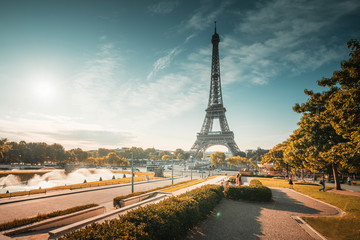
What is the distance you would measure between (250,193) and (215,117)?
5530 centimetres

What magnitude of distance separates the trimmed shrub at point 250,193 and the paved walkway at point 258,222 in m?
0.97

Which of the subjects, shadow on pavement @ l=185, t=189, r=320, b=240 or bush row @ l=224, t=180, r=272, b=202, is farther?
bush row @ l=224, t=180, r=272, b=202

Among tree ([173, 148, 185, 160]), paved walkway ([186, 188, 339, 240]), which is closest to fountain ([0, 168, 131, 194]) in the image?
paved walkway ([186, 188, 339, 240])

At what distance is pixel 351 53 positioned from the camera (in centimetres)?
1003

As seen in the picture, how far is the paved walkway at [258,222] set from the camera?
8.53 metres

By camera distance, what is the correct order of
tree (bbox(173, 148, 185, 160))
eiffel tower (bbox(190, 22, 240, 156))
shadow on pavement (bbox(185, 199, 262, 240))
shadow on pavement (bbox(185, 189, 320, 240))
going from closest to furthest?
shadow on pavement (bbox(185, 199, 262, 240))
shadow on pavement (bbox(185, 189, 320, 240))
eiffel tower (bbox(190, 22, 240, 156))
tree (bbox(173, 148, 185, 160))

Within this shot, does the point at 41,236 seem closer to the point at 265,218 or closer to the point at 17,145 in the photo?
the point at 265,218

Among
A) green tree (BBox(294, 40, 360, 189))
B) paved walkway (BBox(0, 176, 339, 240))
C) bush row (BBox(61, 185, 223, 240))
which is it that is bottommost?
paved walkway (BBox(0, 176, 339, 240))

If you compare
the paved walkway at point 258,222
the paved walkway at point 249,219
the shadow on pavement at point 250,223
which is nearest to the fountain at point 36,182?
the paved walkway at point 249,219

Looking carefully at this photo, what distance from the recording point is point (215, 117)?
70.6 meters

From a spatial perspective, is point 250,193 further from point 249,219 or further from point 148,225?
point 148,225

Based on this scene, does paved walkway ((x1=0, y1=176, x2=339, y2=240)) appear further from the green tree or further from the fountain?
the fountain

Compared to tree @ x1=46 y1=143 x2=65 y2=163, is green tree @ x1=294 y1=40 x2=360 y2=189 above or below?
above

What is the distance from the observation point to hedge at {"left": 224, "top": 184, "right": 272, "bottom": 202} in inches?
635
